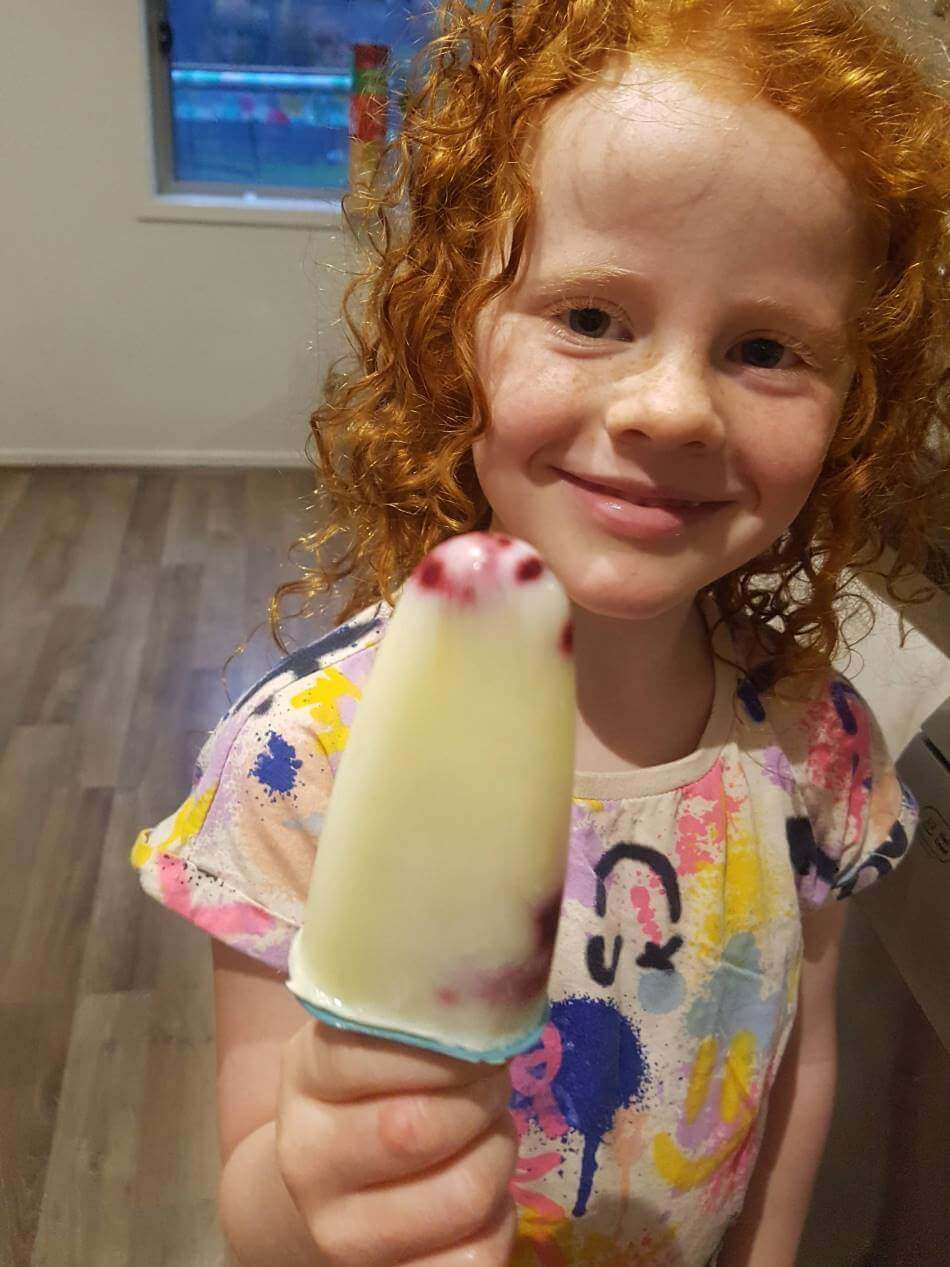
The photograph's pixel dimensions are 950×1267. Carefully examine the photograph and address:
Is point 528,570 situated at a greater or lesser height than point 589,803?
greater

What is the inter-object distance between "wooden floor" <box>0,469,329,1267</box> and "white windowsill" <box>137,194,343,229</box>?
92 centimetres

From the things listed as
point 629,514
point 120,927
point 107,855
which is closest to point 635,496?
point 629,514

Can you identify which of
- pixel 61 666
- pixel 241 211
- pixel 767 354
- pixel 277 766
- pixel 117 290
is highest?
pixel 767 354

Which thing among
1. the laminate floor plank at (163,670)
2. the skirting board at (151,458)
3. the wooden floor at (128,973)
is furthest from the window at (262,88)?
the laminate floor plank at (163,670)

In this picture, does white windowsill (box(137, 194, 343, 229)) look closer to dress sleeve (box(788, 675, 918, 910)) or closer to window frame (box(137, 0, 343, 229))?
window frame (box(137, 0, 343, 229))

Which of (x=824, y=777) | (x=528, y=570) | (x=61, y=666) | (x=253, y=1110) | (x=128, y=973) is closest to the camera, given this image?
(x=528, y=570)

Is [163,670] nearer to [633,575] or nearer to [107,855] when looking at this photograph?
[107,855]

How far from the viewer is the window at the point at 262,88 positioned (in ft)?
11.0

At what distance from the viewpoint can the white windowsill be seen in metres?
3.33

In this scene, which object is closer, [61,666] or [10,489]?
[61,666]

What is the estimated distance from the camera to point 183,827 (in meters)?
0.66

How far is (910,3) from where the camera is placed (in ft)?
2.21

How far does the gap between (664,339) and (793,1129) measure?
64cm

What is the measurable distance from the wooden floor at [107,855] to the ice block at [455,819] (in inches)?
48.0
